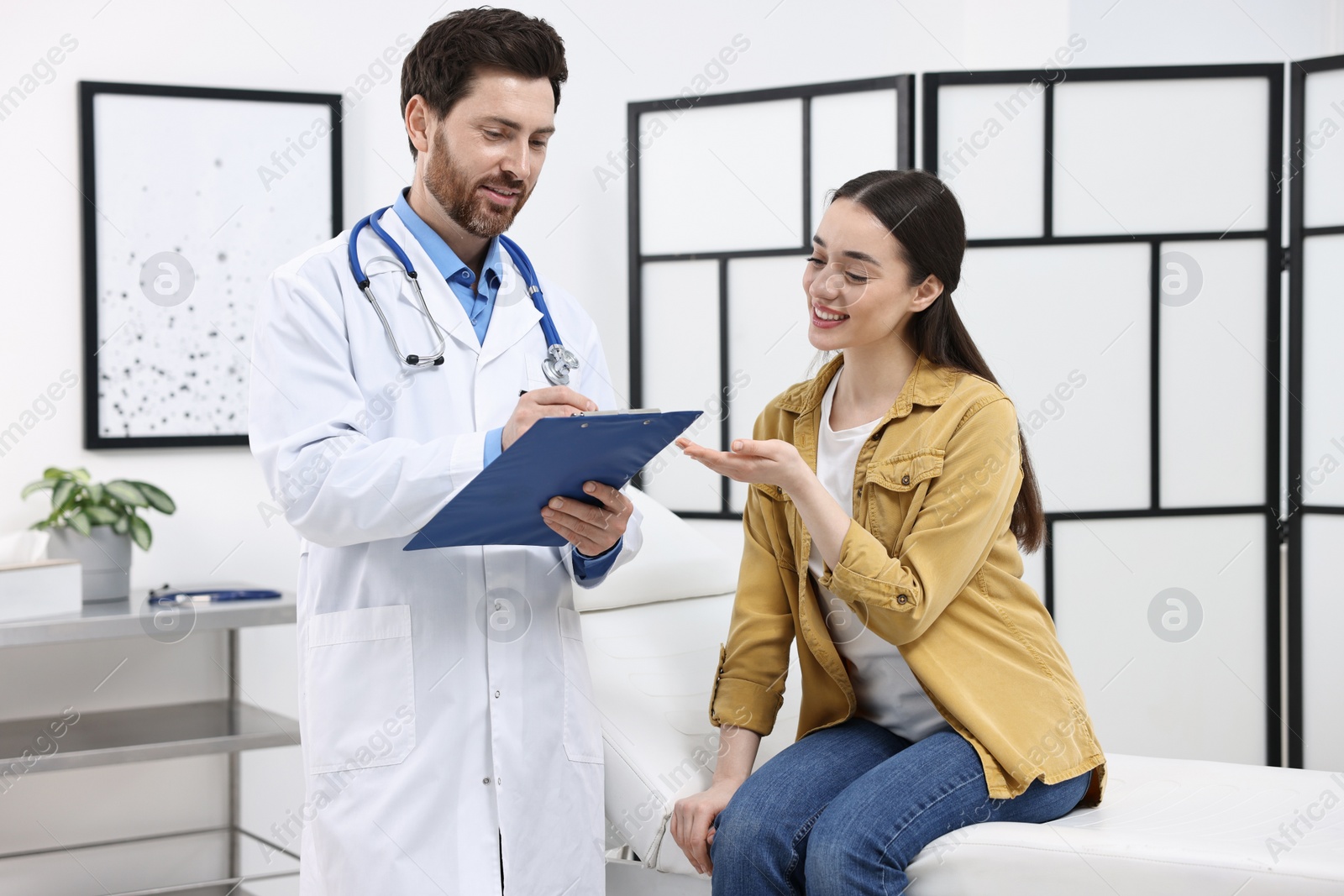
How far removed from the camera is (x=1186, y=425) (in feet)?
9.59

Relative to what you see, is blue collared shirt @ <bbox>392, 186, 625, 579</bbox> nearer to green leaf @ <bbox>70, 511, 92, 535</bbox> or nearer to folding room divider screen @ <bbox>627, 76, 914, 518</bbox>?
green leaf @ <bbox>70, 511, 92, 535</bbox>

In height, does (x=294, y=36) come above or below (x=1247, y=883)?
above

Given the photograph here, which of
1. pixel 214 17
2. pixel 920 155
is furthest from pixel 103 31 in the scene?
pixel 920 155

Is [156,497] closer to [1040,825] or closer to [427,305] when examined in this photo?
[427,305]

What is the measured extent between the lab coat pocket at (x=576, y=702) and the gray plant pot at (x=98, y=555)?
1490 mm

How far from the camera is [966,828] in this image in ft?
4.81

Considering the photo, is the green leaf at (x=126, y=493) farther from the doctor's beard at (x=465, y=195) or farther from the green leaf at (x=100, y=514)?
the doctor's beard at (x=465, y=195)

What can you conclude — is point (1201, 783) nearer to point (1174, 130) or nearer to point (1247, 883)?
point (1247, 883)

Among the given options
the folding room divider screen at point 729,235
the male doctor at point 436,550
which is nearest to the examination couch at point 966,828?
the male doctor at point 436,550

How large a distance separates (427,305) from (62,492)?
1.53 meters

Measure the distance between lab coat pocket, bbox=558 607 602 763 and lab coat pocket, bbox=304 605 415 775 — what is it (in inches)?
8.1

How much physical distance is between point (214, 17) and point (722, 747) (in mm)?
2164

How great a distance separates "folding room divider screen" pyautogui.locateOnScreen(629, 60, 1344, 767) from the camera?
2855mm

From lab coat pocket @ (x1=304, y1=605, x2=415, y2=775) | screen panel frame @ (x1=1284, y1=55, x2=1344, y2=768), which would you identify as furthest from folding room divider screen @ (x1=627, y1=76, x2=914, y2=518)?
lab coat pocket @ (x1=304, y1=605, x2=415, y2=775)
